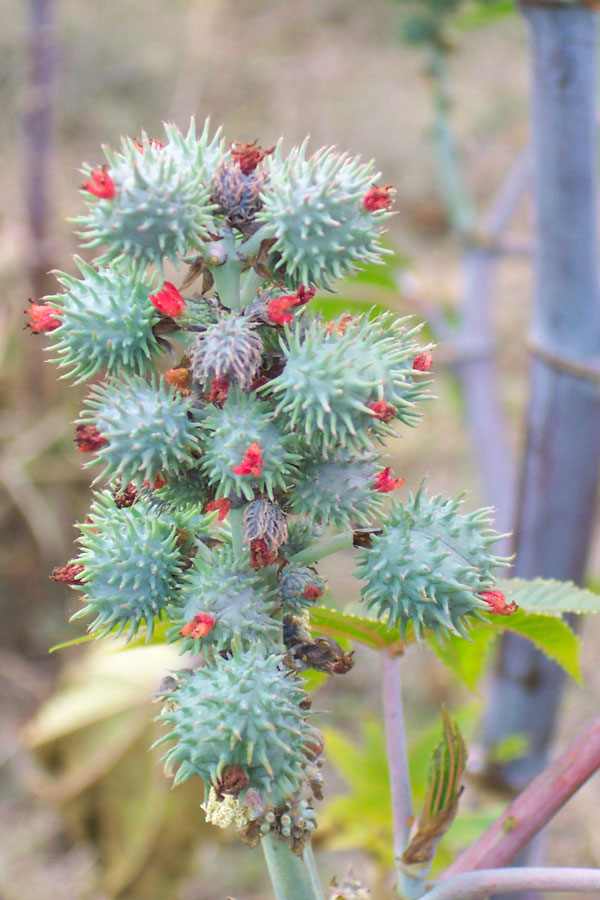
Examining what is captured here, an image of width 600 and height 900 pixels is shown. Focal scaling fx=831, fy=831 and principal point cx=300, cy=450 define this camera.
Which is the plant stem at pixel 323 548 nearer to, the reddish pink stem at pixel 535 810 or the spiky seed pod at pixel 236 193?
the spiky seed pod at pixel 236 193

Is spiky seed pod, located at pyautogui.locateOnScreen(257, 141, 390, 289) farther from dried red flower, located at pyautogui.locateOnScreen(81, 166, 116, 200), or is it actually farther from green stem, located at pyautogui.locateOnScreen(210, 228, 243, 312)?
dried red flower, located at pyautogui.locateOnScreen(81, 166, 116, 200)

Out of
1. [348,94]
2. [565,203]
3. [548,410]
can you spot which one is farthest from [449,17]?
[348,94]

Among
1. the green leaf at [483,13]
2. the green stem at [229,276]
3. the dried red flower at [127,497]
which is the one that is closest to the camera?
the green stem at [229,276]

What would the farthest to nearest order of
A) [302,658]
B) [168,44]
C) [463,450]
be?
[168,44]
[463,450]
[302,658]

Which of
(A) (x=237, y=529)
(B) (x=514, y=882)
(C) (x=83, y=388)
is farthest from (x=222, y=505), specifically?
(C) (x=83, y=388)

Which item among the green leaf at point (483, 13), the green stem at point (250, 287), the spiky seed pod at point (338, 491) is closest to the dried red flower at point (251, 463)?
the spiky seed pod at point (338, 491)

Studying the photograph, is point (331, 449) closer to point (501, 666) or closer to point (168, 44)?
point (501, 666)

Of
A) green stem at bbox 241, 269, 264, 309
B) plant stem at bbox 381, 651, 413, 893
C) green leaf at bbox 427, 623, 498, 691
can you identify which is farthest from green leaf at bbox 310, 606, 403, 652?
green stem at bbox 241, 269, 264, 309
